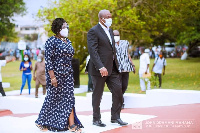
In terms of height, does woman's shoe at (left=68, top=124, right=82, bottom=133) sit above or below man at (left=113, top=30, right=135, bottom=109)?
below

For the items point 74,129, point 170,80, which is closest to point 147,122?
point 74,129

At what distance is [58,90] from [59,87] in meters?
0.05

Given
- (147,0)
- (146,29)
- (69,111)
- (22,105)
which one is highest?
(147,0)

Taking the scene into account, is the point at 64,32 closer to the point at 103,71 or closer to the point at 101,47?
the point at 101,47

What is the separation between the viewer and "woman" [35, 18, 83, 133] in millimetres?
6454

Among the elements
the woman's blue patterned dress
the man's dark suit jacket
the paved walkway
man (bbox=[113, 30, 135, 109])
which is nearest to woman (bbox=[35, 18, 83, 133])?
the woman's blue patterned dress

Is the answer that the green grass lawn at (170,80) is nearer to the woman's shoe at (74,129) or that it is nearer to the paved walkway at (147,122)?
the paved walkway at (147,122)

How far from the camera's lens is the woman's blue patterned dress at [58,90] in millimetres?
6465

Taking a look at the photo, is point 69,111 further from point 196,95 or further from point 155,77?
point 155,77

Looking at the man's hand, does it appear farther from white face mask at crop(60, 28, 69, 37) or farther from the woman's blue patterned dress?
white face mask at crop(60, 28, 69, 37)

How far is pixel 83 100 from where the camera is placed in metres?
11.5

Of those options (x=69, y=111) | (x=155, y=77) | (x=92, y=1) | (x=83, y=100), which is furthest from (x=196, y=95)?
(x=92, y=1)

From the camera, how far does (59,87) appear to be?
6.54 metres

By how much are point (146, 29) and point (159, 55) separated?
273 inches
